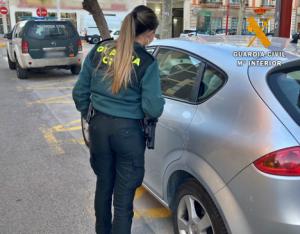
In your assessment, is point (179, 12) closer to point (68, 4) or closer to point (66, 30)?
point (68, 4)

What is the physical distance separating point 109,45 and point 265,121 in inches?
40.9

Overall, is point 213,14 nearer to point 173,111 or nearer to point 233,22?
point 233,22

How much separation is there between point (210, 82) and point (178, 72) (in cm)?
59

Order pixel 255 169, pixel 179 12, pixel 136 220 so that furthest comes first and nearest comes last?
pixel 179 12, pixel 136 220, pixel 255 169

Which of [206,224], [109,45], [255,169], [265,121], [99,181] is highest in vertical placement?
[109,45]

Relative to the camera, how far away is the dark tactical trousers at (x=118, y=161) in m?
2.28

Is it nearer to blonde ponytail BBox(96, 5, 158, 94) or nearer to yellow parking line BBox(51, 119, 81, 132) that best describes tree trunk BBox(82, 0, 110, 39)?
yellow parking line BBox(51, 119, 81, 132)

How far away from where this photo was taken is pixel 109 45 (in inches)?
91.4

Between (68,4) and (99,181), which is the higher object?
(68,4)

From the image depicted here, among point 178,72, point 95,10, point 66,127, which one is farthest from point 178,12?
point 178,72

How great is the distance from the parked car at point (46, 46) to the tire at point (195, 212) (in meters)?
9.07

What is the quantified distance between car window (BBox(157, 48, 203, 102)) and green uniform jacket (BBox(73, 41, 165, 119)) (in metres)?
0.49

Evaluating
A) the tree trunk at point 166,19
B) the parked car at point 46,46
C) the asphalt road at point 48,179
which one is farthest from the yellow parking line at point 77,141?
the tree trunk at point 166,19

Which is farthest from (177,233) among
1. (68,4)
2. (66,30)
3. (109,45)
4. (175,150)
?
(68,4)
